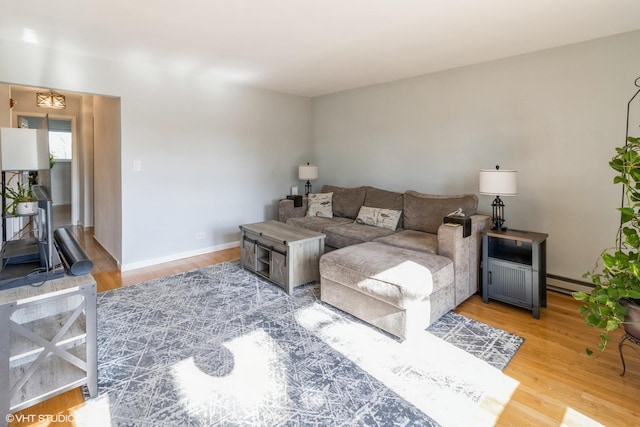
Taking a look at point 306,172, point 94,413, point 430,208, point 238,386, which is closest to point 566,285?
point 430,208

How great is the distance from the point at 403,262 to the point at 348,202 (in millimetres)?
2029

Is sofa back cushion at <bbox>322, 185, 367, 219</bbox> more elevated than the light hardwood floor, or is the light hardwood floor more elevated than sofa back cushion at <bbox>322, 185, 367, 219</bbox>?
sofa back cushion at <bbox>322, 185, 367, 219</bbox>

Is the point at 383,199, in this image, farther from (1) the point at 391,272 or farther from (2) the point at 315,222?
(1) the point at 391,272

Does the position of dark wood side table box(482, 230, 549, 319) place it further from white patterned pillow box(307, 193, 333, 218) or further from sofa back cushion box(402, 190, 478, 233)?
white patterned pillow box(307, 193, 333, 218)

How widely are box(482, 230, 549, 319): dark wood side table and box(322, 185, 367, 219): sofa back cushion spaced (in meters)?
1.81

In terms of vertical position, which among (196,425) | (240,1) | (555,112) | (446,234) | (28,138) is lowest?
(196,425)

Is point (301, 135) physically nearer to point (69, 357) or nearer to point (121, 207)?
point (121, 207)

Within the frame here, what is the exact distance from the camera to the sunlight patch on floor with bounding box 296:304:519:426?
1.69 m

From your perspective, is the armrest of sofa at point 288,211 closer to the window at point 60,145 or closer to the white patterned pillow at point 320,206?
the white patterned pillow at point 320,206

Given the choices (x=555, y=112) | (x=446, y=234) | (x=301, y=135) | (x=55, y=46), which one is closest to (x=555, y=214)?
(x=555, y=112)

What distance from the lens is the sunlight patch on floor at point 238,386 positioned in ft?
5.46

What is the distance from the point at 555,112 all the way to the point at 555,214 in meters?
1.00

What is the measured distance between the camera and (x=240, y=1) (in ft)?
7.40

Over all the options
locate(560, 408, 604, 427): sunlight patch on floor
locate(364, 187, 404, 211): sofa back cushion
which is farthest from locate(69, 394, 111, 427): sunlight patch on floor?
locate(364, 187, 404, 211): sofa back cushion
